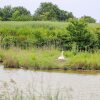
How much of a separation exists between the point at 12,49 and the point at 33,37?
4.85m

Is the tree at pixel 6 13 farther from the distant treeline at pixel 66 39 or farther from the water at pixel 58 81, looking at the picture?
the water at pixel 58 81

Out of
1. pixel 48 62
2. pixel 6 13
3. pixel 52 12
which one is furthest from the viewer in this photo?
pixel 6 13

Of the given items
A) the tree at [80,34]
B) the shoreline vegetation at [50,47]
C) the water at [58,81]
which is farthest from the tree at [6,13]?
the water at [58,81]

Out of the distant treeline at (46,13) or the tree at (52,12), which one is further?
the tree at (52,12)

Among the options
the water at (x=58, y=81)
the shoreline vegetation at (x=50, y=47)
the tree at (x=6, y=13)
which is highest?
the tree at (x=6, y=13)

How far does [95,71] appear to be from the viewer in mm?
16531

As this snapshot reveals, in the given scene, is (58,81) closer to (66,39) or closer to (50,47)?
(50,47)

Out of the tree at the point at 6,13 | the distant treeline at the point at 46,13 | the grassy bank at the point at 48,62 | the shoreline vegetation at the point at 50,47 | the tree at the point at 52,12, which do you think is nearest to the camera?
the grassy bank at the point at 48,62

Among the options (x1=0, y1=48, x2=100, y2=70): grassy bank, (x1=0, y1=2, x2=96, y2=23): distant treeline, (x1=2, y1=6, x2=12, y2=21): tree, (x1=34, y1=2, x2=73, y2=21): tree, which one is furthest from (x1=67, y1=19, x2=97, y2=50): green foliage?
(x1=2, y1=6, x2=12, y2=21): tree

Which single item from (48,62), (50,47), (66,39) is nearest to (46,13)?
(66,39)

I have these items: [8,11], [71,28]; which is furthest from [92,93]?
[8,11]

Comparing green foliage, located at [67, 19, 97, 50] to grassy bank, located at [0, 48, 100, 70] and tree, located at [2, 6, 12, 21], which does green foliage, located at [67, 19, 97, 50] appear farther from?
tree, located at [2, 6, 12, 21]

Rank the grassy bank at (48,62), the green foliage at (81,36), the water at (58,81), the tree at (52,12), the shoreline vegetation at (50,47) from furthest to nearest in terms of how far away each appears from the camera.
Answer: the tree at (52,12) → the green foliage at (81,36) → the shoreline vegetation at (50,47) → the grassy bank at (48,62) → the water at (58,81)

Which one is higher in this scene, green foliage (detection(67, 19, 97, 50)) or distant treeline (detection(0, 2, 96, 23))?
distant treeline (detection(0, 2, 96, 23))
